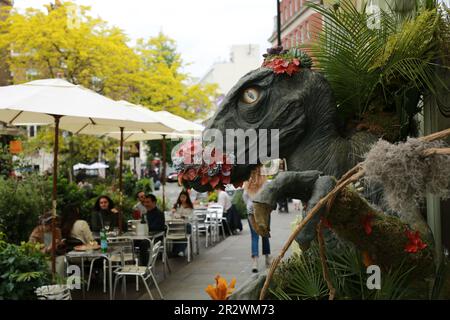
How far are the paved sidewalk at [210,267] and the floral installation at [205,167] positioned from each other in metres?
5.23

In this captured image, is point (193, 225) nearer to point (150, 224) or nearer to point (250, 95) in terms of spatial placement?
point (150, 224)

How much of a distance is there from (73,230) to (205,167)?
6384mm

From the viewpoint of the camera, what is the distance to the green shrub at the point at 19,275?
4.61m

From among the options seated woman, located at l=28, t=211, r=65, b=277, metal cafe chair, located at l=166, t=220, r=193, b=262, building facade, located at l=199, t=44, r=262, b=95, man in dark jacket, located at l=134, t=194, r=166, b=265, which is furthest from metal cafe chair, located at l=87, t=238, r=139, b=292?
building facade, located at l=199, t=44, r=262, b=95

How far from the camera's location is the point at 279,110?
2.71m

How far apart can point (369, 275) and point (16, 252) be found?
375 centimetres

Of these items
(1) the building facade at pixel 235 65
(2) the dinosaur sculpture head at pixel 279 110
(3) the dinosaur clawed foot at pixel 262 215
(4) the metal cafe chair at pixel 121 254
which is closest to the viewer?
(3) the dinosaur clawed foot at pixel 262 215

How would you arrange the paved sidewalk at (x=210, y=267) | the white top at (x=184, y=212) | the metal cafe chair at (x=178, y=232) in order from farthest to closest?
the white top at (x=184, y=212) → the metal cafe chair at (x=178, y=232) → the paved sidewalk at (x=210, y=267)

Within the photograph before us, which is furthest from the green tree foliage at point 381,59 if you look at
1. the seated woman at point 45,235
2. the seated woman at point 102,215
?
the seated woman at point 102,215

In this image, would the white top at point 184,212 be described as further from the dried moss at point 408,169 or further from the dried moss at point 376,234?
the dried moss at point 408,169

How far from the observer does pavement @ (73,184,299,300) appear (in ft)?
26.7

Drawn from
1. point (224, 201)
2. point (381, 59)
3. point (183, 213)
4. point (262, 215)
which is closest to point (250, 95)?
point (381, 59)

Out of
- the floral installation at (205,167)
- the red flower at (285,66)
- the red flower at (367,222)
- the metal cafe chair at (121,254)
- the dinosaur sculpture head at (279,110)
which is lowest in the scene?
the metal cafe chair at (121,254)
